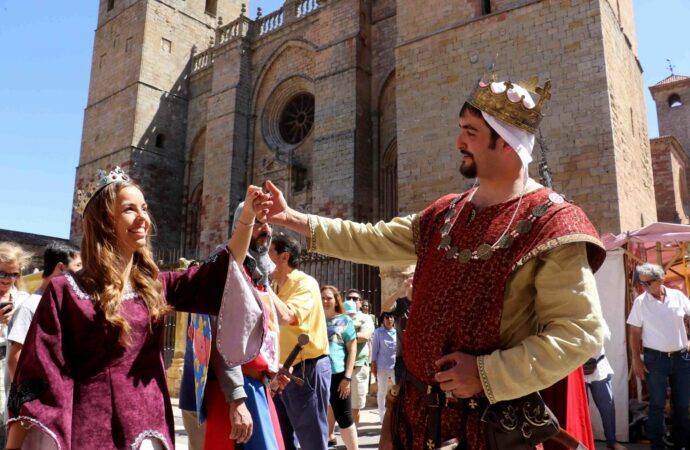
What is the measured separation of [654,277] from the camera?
201 inches

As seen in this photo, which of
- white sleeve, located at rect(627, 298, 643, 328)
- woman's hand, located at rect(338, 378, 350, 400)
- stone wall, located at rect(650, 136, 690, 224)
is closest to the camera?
woman's hand, located at rect(338, 378, 350, 400)

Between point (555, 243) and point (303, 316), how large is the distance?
2157 mm

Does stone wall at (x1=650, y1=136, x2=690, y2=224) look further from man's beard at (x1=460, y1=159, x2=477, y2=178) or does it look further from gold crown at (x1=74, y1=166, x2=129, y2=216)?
gold crown at (x1=74, y1=166, x2=129, y2=216)

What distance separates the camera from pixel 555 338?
1.48m

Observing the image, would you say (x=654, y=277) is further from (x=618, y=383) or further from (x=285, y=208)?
(x=285, y=208)

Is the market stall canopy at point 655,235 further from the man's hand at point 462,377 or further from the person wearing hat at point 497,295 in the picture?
the man's hand at point 462,377

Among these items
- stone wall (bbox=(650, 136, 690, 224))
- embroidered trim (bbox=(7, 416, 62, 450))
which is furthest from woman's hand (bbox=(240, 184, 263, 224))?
stone wall (bbox=(650, 136, 690, 224))

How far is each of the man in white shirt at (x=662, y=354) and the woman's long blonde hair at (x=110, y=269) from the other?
185 inches

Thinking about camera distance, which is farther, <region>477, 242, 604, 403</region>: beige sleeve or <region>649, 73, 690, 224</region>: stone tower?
<region>649, 73, 690, 224</region>: stone tower

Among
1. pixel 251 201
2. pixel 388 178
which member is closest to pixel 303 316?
pixel 251 201

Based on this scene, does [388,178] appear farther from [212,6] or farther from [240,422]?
[212,6]

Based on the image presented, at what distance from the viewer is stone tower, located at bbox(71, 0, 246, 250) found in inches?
830

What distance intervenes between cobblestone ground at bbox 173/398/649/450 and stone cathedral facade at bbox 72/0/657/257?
16.1 ft

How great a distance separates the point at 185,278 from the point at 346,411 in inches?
105
